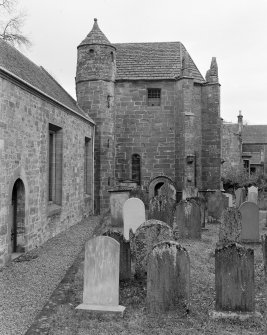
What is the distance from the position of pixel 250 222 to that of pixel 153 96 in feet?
39.9

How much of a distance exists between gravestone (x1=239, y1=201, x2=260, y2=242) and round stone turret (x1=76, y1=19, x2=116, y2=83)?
11812mm

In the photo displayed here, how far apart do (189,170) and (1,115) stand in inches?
510

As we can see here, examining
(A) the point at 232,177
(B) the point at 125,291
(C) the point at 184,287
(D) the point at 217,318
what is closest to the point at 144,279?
(B) the point at 125,291

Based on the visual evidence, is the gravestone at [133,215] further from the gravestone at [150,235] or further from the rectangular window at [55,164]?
the rectangular window at [55,164]

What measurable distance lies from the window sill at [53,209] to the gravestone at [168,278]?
7.33 metres

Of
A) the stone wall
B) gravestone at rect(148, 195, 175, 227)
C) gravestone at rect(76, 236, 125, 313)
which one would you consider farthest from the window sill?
gravestone at rect(76, 236, 125, 313)

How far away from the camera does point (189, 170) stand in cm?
2064

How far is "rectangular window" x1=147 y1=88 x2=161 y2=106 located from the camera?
2178cm

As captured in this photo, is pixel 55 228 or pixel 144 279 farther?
pixel 55 228

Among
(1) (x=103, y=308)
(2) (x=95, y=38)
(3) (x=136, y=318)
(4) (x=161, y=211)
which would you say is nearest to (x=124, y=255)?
(1) (x=103, y=308)

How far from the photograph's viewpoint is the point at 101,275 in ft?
20.0

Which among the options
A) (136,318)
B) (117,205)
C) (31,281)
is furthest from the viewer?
(117,205)

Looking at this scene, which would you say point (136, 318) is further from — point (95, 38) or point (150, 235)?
point (95, 38)

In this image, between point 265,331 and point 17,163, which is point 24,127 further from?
point 265,331
